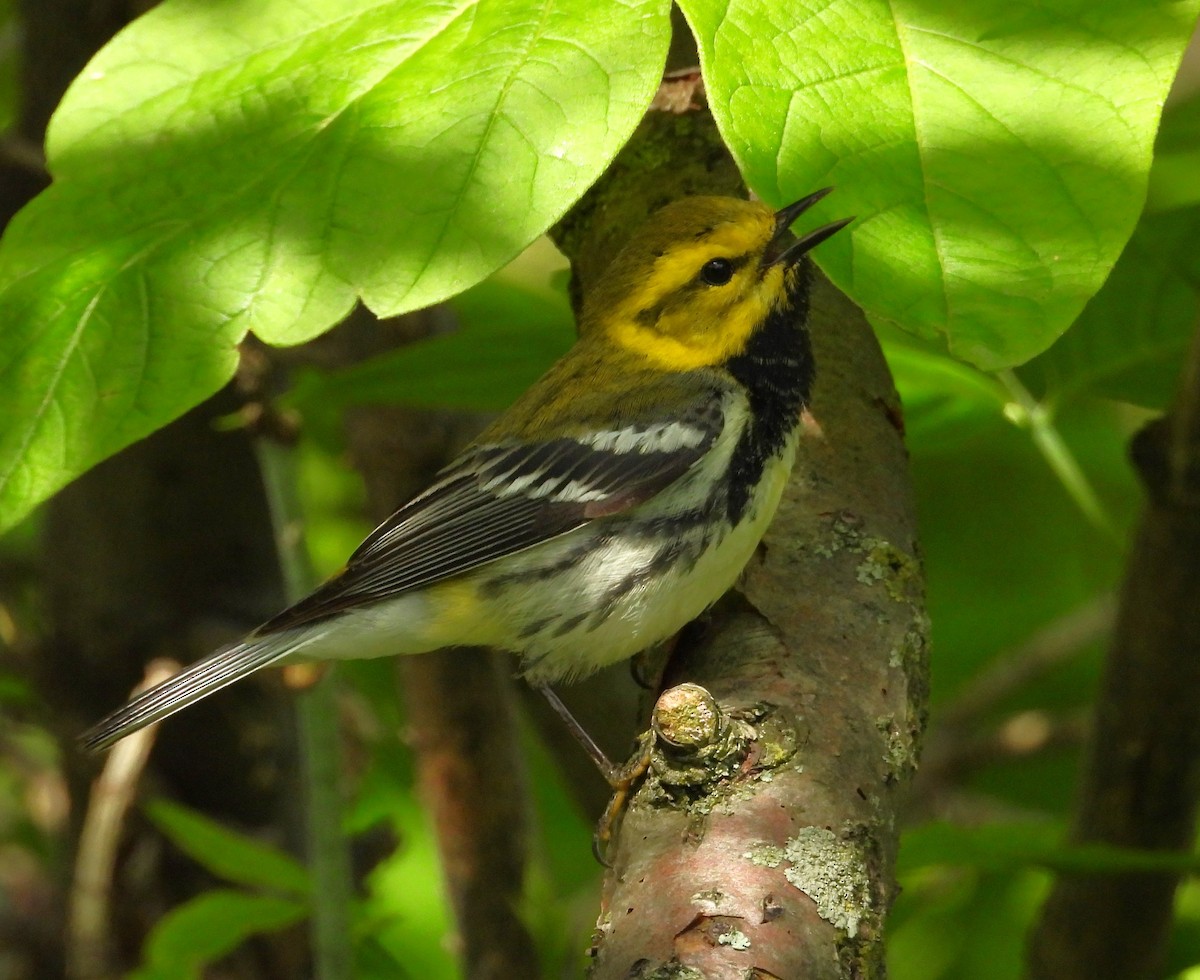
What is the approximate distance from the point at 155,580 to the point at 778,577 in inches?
81.5

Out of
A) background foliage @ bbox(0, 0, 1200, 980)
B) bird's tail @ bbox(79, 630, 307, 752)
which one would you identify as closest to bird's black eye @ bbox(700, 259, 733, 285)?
bird's tail @ bbox(79, 630, 307, 752)

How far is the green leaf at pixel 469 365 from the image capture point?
2.58m

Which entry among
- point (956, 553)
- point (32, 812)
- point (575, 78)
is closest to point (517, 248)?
point (575, 78)

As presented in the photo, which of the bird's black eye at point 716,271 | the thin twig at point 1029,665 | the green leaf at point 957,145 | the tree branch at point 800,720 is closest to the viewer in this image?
the green leaf at point 957,145

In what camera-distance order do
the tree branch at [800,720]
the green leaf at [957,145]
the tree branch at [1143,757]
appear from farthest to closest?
the tree branch at [1143,757], the tree branch at [800,720], the green leaf at [957,145]

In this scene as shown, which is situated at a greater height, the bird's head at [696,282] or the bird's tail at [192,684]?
the bird's head at [696,282]

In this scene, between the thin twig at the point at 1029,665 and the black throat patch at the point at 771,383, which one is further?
the thin twig at the point at 1029,665

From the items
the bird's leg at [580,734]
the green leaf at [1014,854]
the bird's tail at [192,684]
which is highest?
the bird's tail at [192,684]

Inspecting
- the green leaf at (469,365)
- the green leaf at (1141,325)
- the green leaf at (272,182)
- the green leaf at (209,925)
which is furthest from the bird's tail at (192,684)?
the green leaf at (1141,325)

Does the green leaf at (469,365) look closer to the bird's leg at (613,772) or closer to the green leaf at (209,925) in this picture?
the bird's leg at (613,772)

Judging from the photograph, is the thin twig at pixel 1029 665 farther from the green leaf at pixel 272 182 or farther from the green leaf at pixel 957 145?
the green leaf at pixel 272 182

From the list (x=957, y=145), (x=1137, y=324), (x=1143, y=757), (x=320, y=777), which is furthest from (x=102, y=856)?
(x=957, y=145)

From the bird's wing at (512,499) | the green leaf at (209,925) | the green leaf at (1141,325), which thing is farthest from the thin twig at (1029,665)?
the green leaf at (209,925)

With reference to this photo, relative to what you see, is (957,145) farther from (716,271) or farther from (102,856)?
(102,856)
